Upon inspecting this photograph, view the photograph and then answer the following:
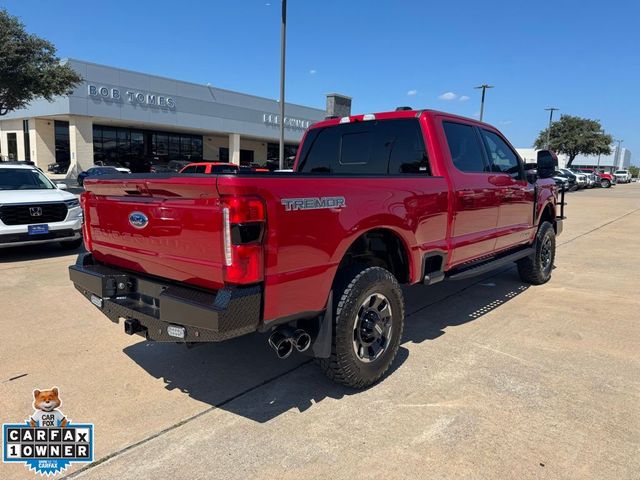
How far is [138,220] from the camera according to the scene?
3150 mm

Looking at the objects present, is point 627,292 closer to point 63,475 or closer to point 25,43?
point 63,475

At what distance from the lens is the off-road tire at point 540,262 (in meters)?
6.64

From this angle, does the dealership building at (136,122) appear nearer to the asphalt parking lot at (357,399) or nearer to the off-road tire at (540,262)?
the asphalt parking lot at (357,399)

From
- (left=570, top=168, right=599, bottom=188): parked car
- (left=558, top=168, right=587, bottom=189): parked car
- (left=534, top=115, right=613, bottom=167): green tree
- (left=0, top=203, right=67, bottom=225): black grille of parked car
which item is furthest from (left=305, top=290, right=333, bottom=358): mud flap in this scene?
(left=534, top=115, right=613, bottom=167): green tree

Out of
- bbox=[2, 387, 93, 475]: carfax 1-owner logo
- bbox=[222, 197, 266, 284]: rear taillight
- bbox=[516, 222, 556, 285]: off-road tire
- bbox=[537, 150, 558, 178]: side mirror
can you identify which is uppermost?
→ bbox=[537, 150, 558, 178]: side mirror

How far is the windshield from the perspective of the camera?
864 centimetres

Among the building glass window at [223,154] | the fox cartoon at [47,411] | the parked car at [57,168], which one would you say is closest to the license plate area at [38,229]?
the fox cartoon at [47,411]

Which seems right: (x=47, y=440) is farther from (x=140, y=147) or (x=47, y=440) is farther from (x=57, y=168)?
(x=140, y=147)

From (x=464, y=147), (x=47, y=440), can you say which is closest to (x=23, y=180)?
(x=47, y=440)

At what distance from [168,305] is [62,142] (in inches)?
1516

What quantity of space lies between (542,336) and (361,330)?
7.76 feet

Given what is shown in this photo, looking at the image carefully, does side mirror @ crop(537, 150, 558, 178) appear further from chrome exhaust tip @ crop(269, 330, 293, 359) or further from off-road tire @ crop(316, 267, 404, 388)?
chrome exhaust tip @ crop(269, 330, 293, 359)

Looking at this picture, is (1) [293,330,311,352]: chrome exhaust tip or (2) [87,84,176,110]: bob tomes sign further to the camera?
(2) [87,84,176,110]: bob tomes sign

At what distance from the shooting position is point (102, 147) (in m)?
35.8
